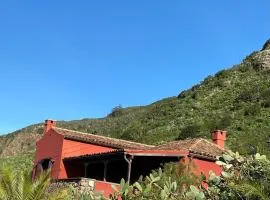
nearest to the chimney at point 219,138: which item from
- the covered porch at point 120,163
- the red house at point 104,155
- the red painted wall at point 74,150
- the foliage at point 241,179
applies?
the red house at point 104,155

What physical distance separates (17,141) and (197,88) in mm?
33033

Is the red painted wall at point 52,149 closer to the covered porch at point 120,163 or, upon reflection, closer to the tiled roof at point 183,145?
the tiled roof at point 183,145

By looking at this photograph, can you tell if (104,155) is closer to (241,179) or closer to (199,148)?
(199,148)

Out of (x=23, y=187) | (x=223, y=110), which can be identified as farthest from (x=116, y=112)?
(x=23, y=187)

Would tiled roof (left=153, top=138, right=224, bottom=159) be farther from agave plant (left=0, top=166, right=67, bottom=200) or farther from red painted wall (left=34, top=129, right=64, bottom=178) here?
agave plant (left=0, top=166, right=67, bottom=200)

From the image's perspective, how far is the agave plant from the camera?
43.7 feet

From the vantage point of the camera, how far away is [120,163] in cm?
2970

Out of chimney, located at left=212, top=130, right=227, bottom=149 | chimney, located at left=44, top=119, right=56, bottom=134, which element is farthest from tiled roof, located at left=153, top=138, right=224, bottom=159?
chimney, located at left=44, top=119, right=56, bottom=134

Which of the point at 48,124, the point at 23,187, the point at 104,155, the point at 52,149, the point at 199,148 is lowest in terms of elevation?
the point at 23,187

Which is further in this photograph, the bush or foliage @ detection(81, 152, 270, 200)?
the bush

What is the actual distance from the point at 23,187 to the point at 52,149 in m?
18.2

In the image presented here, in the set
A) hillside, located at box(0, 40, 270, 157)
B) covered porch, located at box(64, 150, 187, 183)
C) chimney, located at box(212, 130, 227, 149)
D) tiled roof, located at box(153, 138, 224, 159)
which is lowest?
covered porch, located at box(64, 150, 187, 183)

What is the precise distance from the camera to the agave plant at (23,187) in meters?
13.3

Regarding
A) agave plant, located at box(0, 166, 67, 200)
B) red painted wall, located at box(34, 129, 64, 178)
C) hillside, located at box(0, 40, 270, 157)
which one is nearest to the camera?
agave plant, located at box(0, 166, 67, 200)
